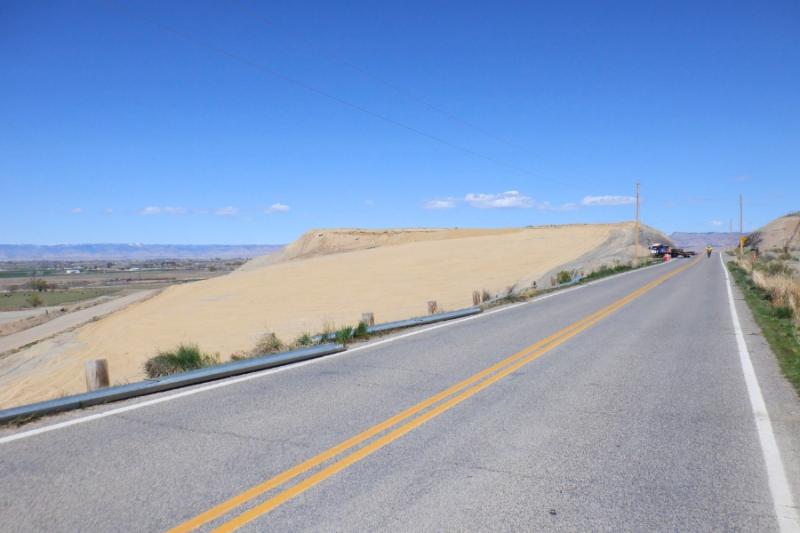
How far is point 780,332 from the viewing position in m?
14.1

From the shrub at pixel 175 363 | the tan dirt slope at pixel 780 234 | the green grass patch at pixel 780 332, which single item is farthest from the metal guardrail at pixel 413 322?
the tan dirt slope at pixel 780 234

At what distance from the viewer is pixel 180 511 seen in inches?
175

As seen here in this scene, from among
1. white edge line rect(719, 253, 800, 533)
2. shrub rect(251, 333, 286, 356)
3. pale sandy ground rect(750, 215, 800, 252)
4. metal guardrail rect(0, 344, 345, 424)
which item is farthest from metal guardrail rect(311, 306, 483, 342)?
pale sandy ground rect(750, 215, 800, 252)

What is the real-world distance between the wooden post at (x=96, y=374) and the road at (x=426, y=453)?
1.04 m

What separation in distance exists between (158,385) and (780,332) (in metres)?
13.1

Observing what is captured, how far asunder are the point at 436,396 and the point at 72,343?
2190 centimetres

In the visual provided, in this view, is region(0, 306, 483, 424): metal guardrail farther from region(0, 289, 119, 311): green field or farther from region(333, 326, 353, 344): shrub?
region(0, 289, 119, 311): green field

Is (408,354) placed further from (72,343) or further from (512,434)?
(72,343)

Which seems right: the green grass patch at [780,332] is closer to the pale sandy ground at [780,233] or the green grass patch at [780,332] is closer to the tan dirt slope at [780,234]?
the tan dirt slope at [780,234]

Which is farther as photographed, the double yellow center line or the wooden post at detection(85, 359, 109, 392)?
the wooden post at detection(85, 359, 109, 392)

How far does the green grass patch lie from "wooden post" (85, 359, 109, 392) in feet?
30.2

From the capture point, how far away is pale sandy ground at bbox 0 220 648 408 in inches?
760

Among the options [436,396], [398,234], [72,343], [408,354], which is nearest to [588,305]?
[408,354]

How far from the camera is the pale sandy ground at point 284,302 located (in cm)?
1931
